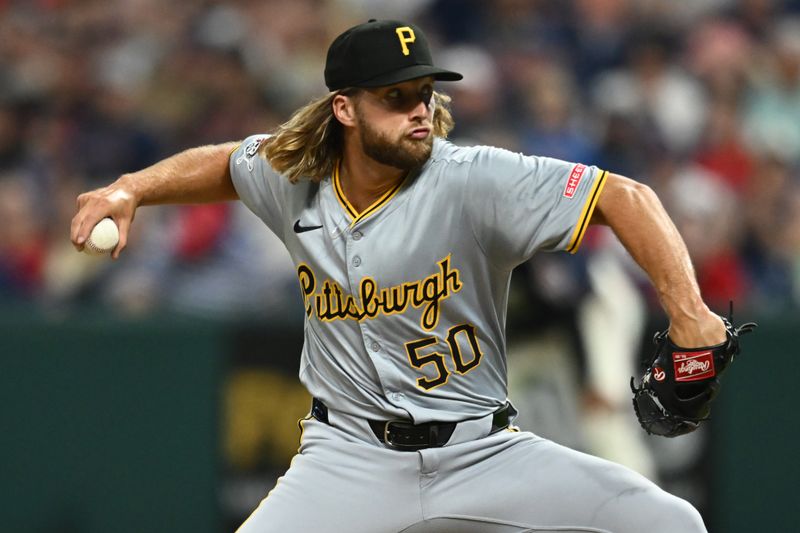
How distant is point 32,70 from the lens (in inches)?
349

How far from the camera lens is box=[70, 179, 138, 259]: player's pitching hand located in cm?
389

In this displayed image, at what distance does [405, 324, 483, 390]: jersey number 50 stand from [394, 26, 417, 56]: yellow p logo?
0.84m

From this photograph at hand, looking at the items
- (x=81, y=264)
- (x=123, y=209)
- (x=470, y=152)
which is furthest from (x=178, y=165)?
(x=81, y=264)

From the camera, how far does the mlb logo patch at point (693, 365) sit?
350cm

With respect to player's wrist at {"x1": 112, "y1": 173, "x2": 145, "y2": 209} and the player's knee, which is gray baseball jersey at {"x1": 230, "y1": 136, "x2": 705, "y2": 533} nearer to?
the player's knee

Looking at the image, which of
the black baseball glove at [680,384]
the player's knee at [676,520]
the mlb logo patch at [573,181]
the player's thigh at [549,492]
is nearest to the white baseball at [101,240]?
the player's thigh at [549,492]

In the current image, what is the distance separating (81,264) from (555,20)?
362 centimetres

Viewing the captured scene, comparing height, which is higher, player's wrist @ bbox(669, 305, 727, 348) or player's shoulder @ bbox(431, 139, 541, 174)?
player's shoulder @ bbox(431, 139, 541, 174)

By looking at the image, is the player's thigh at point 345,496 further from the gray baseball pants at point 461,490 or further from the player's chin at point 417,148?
the player's chin at point 417,148

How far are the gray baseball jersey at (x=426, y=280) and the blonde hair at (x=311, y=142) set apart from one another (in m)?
0.12

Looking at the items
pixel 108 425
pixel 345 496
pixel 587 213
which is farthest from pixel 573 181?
pixel 108 425

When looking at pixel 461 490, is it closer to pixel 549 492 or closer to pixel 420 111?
pixel 549 492

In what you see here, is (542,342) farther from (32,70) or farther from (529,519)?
(32,70)

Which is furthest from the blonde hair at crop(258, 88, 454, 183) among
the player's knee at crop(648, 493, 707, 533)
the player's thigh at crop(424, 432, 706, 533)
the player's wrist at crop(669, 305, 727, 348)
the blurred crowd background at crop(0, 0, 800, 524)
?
the blurred crowd background at crop(0, 0, 800, 524)
